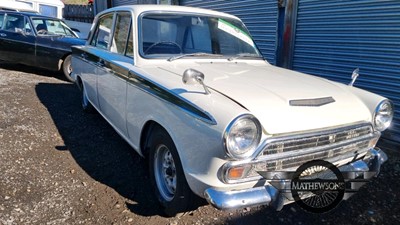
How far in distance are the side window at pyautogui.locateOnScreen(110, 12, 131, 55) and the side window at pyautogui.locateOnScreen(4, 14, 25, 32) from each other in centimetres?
546

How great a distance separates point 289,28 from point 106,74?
12.9 feet

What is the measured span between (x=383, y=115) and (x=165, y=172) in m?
1.96

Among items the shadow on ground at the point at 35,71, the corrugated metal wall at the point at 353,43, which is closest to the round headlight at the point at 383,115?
the corrugated metal wall at the point at 353,43

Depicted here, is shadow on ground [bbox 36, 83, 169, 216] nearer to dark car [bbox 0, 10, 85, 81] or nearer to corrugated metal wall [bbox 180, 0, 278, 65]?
dark car [bbox 0, 10, 85, 81]

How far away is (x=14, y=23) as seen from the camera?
8.05 meters

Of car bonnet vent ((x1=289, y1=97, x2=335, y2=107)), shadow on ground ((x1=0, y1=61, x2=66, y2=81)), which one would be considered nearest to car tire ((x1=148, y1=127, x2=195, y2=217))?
car bonnet vent ((x1=289, y1=97, x2=335, y2=107))

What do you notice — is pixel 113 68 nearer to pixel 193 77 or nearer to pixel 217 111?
pixel 193 77

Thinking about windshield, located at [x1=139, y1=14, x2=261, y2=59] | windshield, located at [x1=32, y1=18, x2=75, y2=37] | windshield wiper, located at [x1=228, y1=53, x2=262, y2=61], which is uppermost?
windshield, located at [x1=32, y1=18, x2=75, y2=37]

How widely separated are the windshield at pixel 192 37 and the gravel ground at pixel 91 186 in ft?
4.37

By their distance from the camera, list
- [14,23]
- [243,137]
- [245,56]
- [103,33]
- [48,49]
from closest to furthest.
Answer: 1. [243,137]
2. [245,56]
3. [103,33]
4. [48,49]
5. [14,23]

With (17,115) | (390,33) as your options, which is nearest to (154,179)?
(17,115)

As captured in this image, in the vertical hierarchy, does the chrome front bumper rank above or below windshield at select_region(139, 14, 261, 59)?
below

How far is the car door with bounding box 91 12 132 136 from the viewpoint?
3336mm

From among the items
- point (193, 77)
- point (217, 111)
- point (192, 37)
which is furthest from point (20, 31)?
point (217, 111)
